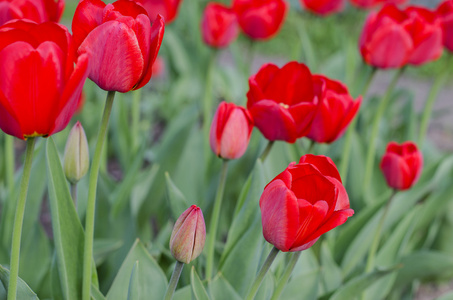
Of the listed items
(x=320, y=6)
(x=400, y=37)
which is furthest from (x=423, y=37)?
(x=320, y=6)

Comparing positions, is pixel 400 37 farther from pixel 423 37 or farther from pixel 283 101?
pixel 283 101

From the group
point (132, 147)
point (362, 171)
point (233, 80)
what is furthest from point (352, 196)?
point (233, 80)

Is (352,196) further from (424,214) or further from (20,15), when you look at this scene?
(20,15)

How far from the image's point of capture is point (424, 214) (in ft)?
5.37

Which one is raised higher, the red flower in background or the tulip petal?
A: the red flower in background

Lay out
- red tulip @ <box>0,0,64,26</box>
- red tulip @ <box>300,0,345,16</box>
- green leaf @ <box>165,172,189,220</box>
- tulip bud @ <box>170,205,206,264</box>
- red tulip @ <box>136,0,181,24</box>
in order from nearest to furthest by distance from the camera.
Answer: tulip bud @ <box>170,205,206,264</box> < red tulip @ <box>0,0,64,26</box> < green leaf @ <box>165,172,189,220</box> < red tulip @ <box>136,0,181,24</box> < red tulip @ <box>300,0,345,16</box>

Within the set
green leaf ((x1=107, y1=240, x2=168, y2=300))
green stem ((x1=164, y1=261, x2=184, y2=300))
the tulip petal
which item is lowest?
green leaf ((x1=107, y1=240, x2=168, y2=300))

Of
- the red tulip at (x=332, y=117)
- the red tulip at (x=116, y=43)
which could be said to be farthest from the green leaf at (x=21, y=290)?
the red tulip at (x=332, y=117)

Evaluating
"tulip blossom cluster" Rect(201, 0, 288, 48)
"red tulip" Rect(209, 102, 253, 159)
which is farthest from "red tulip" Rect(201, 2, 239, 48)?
"red tulip" Rect(209, 102, 253, 159)

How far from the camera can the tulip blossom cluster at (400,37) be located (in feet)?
4.05

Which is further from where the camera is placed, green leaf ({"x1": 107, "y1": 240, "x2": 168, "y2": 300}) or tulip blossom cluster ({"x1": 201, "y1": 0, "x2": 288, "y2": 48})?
tulip blossom cluster ({"x1": 201, "y1": 0, "x2": 288, "y2": 48})

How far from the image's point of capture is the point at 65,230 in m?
0.83

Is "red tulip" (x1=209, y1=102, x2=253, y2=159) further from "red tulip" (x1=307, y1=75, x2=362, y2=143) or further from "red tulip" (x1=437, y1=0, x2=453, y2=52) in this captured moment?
"red tulip" (x1=437, y1=0, x2=453, y2=52)

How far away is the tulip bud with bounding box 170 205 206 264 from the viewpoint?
625 millimetres
